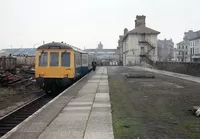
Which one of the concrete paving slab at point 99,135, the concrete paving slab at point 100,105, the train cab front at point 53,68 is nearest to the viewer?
the concrete paving slab at point 99,135

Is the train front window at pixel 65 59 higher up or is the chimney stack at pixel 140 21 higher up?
the chimney stack at pixel 140 21

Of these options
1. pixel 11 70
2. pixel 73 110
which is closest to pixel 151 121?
pixel 73 110

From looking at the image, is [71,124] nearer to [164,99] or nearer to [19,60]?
[164,99]

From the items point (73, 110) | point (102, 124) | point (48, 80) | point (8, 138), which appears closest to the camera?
point (8, 138)

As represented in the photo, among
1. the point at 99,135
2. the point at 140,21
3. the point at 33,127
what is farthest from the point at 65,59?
the point at 140,21

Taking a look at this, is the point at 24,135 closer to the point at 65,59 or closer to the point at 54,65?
the point at 54,65

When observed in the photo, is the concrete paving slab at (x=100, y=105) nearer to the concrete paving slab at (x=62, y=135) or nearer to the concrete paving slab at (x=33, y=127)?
the concrete paving slab at (x=33, y=127)

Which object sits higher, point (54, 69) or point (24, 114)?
point (54, 69)

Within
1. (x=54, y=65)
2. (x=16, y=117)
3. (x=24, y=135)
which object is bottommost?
(x=16, y=117)

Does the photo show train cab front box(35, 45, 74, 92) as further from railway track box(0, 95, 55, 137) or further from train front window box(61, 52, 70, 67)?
railway track box(0, 95, 55, 137)

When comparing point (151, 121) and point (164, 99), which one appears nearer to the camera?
point (151, 121)

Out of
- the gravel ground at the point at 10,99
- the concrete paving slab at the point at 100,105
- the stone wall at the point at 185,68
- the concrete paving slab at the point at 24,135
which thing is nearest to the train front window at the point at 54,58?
the gravel ground at the point at 10,99

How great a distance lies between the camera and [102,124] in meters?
8.41

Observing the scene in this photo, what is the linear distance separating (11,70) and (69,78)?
55.2 feet
